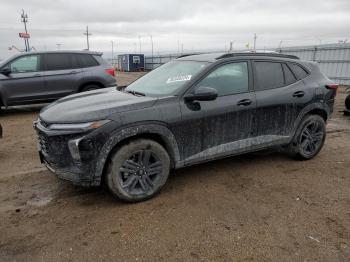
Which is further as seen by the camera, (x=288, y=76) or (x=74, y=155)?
(x=288, y=76)

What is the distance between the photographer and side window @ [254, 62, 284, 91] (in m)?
4.52

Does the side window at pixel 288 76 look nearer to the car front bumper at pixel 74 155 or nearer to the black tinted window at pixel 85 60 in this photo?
the car front bumper at pixel 74 155

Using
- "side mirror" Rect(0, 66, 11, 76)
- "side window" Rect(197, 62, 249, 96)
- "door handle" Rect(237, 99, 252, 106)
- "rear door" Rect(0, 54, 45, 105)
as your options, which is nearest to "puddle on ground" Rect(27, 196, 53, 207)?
"side window" Rect(197, 62, 249, 96)

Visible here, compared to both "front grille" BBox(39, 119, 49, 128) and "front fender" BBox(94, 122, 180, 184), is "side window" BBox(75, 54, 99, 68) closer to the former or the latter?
"front grille" BBox(39, 119, 49, 128)

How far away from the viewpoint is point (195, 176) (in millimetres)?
4531

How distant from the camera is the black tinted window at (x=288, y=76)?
4820 millimetres

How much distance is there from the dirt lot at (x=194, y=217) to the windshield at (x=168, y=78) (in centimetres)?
124

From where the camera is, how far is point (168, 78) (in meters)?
4.40

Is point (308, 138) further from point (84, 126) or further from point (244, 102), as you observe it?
point (84, 126)

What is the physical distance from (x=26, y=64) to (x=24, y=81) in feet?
1.64

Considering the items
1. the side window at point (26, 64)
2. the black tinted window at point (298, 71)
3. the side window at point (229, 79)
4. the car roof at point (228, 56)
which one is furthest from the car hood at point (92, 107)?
the side window at point (26, 64)

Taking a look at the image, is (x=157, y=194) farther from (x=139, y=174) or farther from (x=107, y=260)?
(x=107, y=260)

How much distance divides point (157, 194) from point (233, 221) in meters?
1.00

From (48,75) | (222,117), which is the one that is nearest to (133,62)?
(48,75)
